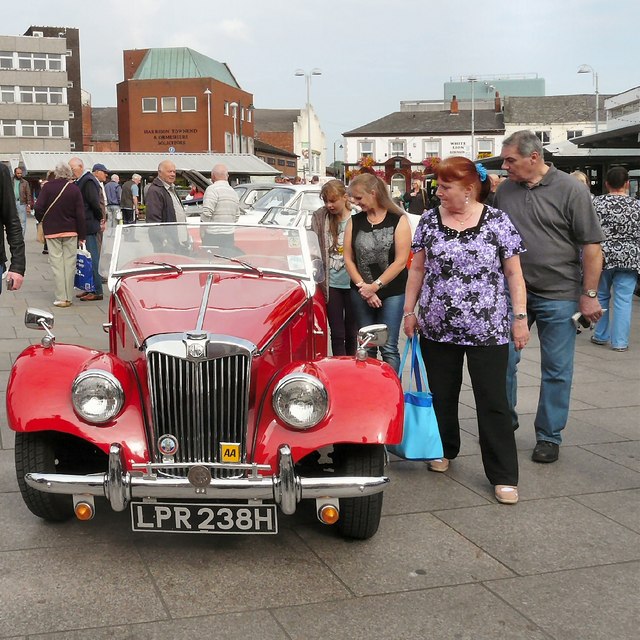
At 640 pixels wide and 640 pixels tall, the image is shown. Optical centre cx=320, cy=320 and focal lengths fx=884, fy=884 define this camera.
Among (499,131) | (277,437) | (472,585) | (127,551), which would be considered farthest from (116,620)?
(499,131)

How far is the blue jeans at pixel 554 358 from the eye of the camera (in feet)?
18.0

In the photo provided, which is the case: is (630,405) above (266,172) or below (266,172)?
below

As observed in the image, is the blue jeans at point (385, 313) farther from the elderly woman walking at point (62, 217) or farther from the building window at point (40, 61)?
the building window at point (40, 61)

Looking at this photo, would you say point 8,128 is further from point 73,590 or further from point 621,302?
point 73,590

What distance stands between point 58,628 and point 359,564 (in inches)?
52.6

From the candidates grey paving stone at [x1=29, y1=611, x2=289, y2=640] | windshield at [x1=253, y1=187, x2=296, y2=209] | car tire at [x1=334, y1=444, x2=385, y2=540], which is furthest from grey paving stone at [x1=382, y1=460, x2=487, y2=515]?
windshield at [x1=253, y1=187, x2=296, y2=209]

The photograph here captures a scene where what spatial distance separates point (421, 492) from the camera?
4984 millimetres

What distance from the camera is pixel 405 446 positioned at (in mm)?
4891

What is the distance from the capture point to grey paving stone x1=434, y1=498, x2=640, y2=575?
13.2ft

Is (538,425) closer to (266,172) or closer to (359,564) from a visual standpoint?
(359,564)

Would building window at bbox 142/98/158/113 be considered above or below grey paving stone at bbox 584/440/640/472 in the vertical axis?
above

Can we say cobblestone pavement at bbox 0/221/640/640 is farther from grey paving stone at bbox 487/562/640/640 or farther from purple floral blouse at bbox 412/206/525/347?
purple floral blouse at bbox 412/206/525/347

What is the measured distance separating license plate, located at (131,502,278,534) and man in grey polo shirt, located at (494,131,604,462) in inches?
92.7

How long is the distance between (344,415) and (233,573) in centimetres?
85
